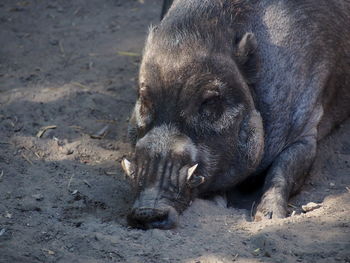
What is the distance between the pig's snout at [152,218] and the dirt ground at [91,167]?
8cm

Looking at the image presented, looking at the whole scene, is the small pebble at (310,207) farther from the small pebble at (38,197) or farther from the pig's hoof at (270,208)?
the small pebble at (38,197)

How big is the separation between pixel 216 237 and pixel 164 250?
416 mm

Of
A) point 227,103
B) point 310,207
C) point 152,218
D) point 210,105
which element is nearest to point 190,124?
point 210,105

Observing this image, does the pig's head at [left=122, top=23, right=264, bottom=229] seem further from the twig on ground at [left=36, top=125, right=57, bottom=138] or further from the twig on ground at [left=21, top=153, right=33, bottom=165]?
the twig on ground at [left=36, top=125, right=57, bottom=138]

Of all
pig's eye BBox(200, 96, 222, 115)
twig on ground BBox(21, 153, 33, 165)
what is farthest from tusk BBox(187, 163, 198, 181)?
twig on ground BBox(21, 153, 33, 165)

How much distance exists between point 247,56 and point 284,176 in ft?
3.22

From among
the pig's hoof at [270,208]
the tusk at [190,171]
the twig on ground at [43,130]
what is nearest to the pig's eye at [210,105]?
the tusk at [190,171]

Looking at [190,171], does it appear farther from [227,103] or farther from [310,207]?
[310,207]

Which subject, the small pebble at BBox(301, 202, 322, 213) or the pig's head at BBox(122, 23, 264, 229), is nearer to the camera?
the pig's head at BBox(122, 23, 264, 229)

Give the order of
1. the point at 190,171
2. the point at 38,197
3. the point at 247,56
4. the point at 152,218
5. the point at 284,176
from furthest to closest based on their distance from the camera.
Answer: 1. the point at 284,176
2. the point at 247,56
3. the point at 38,197
4. the point at 190,171
5. the point at 152,218

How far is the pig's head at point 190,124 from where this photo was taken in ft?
15.9

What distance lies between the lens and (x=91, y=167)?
574cm

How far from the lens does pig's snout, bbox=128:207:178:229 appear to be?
181 inches

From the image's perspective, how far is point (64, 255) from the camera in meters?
4.21
